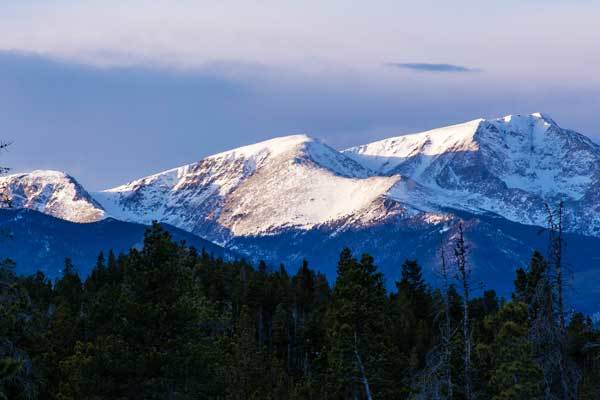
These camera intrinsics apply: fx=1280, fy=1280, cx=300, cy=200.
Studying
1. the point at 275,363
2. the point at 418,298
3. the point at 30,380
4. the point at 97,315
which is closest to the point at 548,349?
the point at 30,380

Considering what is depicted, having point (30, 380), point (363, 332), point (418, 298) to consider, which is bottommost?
point (30, 380)

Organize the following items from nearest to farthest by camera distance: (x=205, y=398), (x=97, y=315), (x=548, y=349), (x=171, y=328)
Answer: (x=548, y=349) → (x=171, y=328) → (x=205, y=398) → (x=97, y=315)

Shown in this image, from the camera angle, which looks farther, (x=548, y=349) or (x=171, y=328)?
(x=171, y=328)

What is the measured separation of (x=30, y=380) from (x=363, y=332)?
3549 centimetres

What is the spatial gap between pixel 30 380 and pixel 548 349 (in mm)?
13727

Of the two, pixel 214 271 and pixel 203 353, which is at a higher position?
pixel 214 271

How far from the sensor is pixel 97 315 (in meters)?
76.2

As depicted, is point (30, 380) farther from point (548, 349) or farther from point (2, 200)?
point (548, 349)

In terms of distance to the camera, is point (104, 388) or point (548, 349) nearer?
point (548, 349)

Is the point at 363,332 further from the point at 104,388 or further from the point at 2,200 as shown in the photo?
the point at 2,200

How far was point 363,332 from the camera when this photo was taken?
2616 inches

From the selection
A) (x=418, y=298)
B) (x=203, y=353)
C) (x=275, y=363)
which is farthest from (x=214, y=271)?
(x=203, y=353)

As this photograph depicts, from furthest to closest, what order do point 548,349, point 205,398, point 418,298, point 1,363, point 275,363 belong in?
point 418,298 → point 275,363 → point 205,398 → point 548,349 → point 1,363

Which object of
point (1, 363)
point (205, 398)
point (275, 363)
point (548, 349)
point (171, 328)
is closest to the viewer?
point (1, 363)
